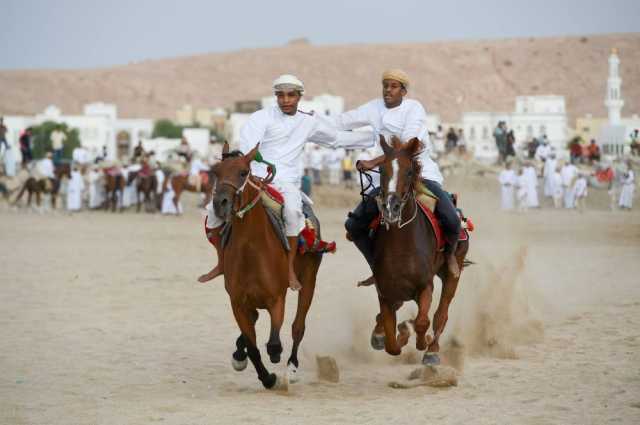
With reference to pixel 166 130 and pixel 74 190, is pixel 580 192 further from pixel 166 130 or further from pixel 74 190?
pixel 166 130

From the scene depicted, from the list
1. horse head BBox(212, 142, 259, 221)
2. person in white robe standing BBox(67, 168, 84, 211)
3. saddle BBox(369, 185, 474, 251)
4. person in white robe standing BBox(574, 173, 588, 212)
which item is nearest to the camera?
horse head BBox(212, 142, 259, 221)

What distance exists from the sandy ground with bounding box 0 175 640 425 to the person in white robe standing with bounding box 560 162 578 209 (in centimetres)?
1659

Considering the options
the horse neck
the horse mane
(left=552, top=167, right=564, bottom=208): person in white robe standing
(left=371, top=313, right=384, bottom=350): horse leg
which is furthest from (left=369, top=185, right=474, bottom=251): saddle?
(left=552, top=167, right=564, bottom=208): person in white robe standing

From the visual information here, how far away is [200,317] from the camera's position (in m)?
14.6

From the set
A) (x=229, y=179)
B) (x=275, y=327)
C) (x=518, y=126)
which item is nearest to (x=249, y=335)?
(x=275, y=327)

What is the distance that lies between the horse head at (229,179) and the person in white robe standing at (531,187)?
30293mm

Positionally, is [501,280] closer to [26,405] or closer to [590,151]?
[26,405]

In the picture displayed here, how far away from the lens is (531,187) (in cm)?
3972

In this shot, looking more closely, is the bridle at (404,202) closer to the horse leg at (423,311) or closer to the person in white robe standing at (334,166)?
the horse leg at (423,311)

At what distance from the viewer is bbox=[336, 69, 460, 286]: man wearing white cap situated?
10.3 meters

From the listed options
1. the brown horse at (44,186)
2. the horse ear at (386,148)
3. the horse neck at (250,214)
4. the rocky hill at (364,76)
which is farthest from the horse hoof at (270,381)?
the rocky hill at (364,76)

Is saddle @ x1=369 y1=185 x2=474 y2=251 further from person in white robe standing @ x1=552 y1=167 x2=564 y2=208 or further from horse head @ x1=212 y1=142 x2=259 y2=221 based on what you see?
person in white robe standing @ x1=552 y1=167 x2=564 y2=208

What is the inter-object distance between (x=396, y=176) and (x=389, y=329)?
1502 millimetres

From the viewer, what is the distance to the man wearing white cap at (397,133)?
1031cm
